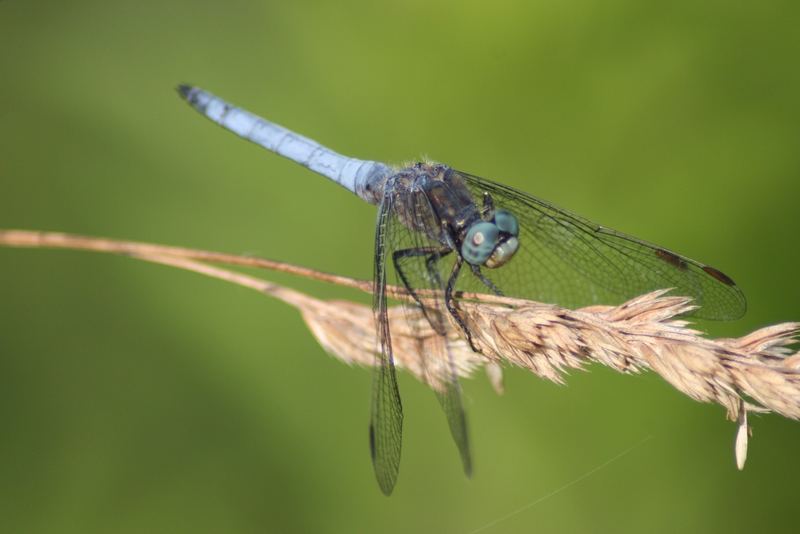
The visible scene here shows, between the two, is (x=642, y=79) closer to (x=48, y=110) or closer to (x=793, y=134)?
(x=793, y=134)

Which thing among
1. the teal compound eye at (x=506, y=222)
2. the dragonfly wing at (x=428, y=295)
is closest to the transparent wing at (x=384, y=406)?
the dragonfly wing at (x=428, y=295)

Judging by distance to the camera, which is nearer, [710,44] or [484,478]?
[484,478]

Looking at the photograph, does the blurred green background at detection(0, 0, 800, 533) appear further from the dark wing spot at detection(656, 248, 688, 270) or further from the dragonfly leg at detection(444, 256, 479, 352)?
the dragonfly leg at detection(444, 256, 479, 352)

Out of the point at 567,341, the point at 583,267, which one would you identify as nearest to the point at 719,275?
the point at 583,267

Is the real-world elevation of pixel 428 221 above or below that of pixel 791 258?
above

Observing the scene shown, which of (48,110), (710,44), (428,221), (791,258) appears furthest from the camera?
(48,110)

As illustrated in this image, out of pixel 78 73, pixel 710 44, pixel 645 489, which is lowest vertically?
pixel 645 489

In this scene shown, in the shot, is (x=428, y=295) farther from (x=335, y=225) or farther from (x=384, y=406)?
(x=335, y=225)

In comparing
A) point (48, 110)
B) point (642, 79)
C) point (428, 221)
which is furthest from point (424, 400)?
point (48, 110)

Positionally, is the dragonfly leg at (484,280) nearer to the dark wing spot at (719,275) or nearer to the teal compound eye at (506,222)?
the teal compound eye at (506,222)
